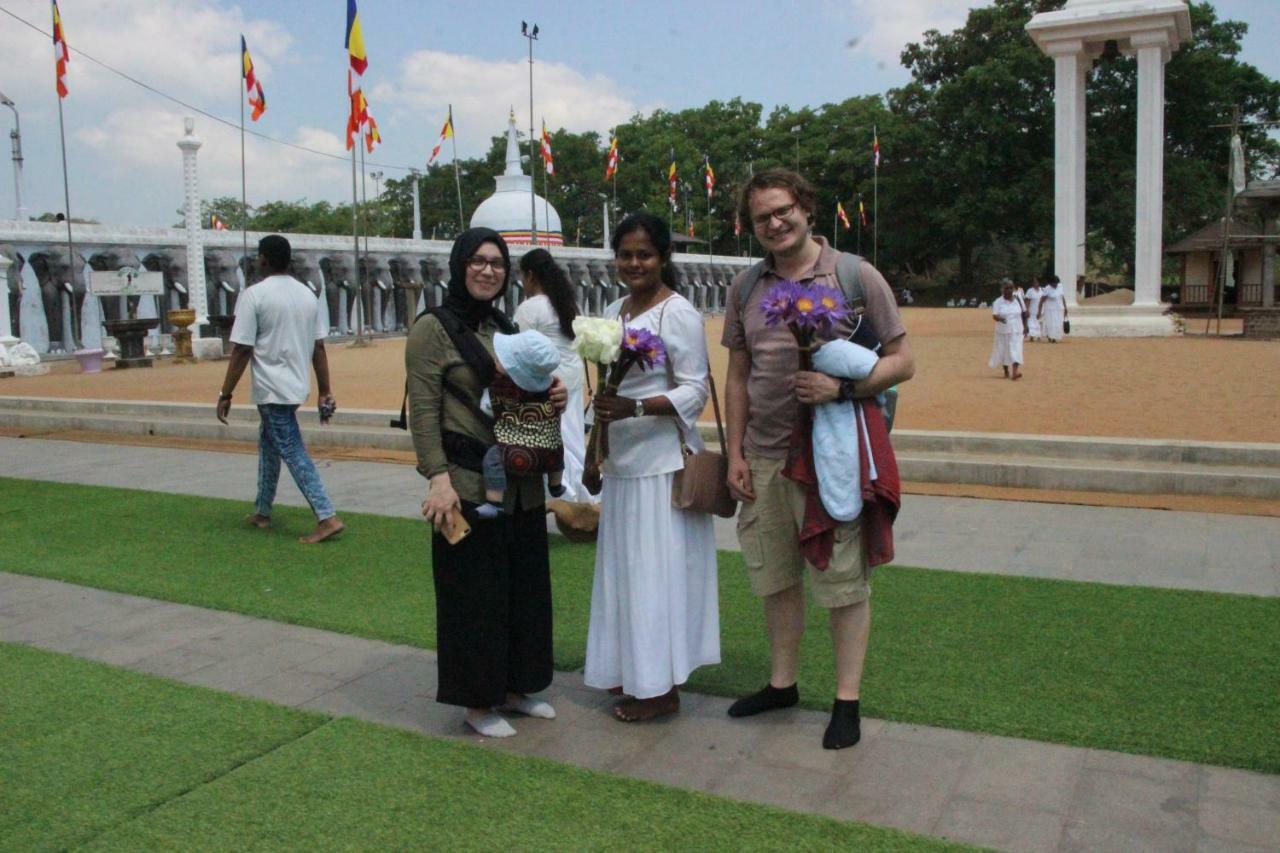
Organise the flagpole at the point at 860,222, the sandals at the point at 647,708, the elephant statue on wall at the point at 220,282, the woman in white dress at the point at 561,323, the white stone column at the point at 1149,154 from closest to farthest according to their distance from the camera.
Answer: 1. the sandals at the point at 647,708
2. the woman in white dress at the point at 561,323
3. the white stone column at the point at 1149,154
4. the elephant statue on wall at the point at 220,282
5. the flagpole at the point at 860,222

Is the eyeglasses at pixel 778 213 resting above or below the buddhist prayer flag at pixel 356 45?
below

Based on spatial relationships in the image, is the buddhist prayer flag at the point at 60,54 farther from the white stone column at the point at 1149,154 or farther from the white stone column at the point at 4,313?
the white stone column at the point at 1149,154

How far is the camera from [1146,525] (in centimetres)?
661

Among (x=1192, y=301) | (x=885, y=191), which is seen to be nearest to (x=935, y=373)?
(x=1192, y=301)

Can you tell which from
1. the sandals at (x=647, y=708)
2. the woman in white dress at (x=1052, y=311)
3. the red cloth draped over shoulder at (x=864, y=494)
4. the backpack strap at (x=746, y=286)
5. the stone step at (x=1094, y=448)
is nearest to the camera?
the red cloth draped over shoulder at (x=864, y=494)

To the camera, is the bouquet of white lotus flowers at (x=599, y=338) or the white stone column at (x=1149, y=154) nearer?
the bouquet of white lotus flowers at (x=599, y=338)

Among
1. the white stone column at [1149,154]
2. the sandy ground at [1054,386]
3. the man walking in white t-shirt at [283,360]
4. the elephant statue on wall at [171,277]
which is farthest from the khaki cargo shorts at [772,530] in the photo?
the elephant statue on wall at [171,277]

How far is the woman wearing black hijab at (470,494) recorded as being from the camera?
3.45 metres

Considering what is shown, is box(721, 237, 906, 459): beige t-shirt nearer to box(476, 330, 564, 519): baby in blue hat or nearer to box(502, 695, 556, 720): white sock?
box(476, 330, 564, 519): baby in blue hat

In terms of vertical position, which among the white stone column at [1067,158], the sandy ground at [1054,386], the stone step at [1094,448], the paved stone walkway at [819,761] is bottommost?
the paved stone walkway at [819,761]

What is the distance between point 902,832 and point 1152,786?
79 centimetres

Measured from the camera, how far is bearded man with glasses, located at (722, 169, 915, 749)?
332 cm

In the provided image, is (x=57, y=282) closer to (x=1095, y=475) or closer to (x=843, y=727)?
(x=1095, y=475)

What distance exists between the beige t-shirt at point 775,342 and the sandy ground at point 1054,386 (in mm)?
6767
